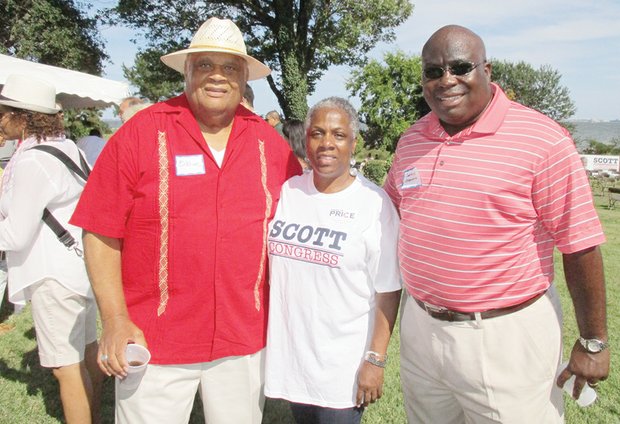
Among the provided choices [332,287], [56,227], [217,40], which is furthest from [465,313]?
[56,227]

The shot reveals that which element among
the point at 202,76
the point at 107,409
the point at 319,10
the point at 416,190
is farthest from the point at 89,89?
the point at 319,10

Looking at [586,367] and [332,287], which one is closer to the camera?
[586,367]

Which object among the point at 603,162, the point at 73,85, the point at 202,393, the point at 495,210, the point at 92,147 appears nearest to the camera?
the point at 495,210

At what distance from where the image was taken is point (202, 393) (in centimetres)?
233

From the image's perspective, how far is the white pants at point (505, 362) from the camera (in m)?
2.00

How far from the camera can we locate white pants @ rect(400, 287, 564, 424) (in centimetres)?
200

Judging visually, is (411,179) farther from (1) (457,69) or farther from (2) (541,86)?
(2) (541,86)

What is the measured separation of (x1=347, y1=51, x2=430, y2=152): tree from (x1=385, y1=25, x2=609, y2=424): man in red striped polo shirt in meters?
35.1

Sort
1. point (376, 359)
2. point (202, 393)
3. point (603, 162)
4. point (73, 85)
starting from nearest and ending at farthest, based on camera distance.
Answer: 1. point (376, 359)
2. point (202, 393)
3. point (73, 85)
4. point (603, 162)

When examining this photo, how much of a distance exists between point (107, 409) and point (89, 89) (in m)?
6.18

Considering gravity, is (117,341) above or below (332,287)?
below

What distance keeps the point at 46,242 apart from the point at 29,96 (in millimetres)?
915

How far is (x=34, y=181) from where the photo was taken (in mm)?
2689

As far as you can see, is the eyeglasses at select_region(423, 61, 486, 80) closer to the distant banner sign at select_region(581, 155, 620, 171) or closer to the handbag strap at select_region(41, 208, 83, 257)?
the handbag strap at select_region(41, 208, 83, 257)
